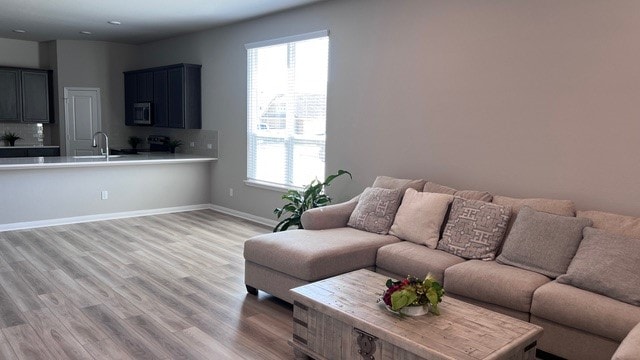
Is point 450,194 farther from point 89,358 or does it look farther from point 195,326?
point 89,358

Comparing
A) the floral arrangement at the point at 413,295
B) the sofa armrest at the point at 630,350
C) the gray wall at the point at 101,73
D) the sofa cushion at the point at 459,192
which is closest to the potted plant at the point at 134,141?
the gray wall at the point at 101,73

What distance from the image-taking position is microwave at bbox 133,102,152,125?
328 inches

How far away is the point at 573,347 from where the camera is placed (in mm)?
2781

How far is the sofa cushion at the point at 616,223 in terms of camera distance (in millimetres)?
3129

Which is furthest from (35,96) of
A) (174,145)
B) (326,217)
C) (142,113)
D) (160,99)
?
(326,217)

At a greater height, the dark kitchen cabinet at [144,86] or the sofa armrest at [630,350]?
A: the dark kitchen cabinet at [144,86]

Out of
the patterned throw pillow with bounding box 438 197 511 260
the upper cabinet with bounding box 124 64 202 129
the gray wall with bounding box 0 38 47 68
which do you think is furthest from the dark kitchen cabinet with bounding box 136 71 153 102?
the patterned throw pillow with bounding box 438 197 511 260

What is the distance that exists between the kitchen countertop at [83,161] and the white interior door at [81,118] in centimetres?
229

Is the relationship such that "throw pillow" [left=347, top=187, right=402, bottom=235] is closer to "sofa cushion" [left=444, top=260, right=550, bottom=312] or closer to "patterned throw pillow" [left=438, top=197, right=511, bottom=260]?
"patterned throw pillow" [left=438, top=197, right=511, bottom=260]

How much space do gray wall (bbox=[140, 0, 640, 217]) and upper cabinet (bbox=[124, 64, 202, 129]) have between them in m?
2.09

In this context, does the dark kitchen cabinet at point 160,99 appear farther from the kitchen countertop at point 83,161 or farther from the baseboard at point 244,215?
the baseboard at point 244,215

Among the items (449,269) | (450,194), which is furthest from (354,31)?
(449,269)

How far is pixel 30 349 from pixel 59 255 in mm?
2200

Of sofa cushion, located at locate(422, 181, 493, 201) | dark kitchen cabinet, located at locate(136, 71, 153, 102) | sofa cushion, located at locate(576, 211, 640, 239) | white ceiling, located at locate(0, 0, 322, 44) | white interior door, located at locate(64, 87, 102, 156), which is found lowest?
sofa cushion, located at locate(576, 211, 640, 239)
